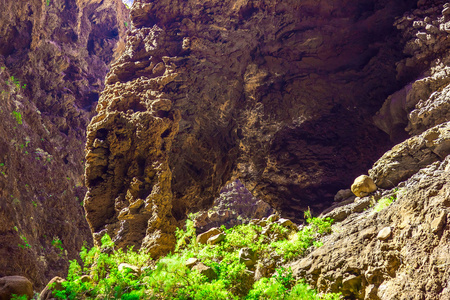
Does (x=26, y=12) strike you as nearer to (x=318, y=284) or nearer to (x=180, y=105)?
(x=180, y=105)

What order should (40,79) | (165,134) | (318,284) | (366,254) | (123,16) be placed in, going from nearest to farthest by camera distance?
(366,254)
(318,284)
(165,134)
(40,79)
(123,16)

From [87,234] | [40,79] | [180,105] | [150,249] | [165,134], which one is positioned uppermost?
[40,79]

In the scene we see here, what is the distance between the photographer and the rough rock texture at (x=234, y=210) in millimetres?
30422

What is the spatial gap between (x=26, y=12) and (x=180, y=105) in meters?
16.3

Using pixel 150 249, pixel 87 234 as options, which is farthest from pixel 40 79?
pixel 150 249

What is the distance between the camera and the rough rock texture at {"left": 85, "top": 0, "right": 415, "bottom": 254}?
14461 mm

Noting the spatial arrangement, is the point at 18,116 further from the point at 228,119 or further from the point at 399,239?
the point at 399,239

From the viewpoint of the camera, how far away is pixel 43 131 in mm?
22438

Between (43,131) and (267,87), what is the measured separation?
17256mm

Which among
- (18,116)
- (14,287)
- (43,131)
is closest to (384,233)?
(14,287)

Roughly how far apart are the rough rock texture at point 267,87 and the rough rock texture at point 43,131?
759cm

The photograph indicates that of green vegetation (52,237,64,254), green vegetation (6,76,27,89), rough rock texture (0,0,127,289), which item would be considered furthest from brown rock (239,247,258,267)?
green vegetation (6,76,27,89)

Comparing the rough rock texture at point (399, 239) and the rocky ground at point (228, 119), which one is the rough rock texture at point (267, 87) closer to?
the rocky ground at point (228, 119)

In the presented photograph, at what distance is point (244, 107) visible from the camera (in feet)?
54.3
